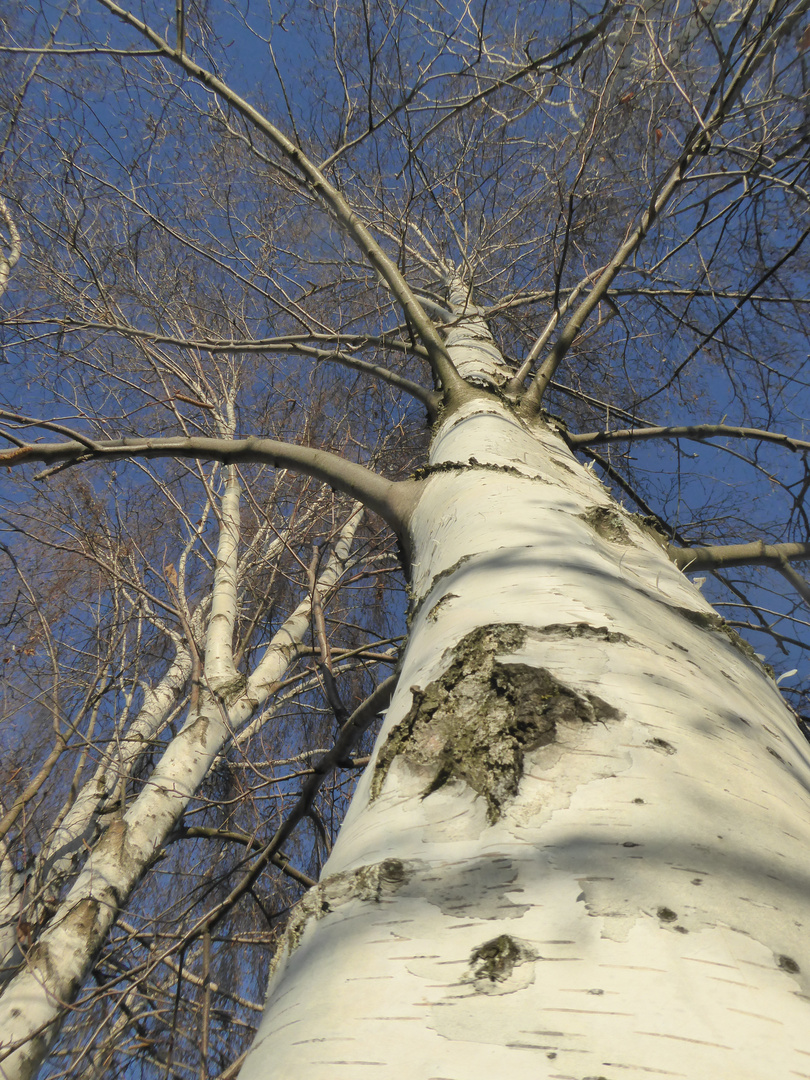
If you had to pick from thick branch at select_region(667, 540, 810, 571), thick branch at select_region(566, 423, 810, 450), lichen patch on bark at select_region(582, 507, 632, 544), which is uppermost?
thick branch at select_region(566, 423, 810, 450)

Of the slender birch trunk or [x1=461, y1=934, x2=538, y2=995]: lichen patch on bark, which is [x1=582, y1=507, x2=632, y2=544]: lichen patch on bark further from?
[x1=461, y1=934, x2=538, y2=995]: lichen patch on bark

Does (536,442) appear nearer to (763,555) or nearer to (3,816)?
(763,555)

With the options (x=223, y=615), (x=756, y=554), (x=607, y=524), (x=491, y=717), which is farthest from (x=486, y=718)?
(x=223, y=615)

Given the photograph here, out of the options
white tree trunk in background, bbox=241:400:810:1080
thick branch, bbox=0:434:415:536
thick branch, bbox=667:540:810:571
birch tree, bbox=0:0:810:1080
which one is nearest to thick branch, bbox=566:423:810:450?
birch tree, bbox=0:0:810:1080

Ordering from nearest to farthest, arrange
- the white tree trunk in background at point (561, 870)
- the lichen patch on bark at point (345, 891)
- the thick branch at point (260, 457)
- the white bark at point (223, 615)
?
the white tree trunk in background at point (561, 870)
the lichen patch on bark at point (345, 891)
the thick branch at point (260, 457)
the white bark at point (223, 615)

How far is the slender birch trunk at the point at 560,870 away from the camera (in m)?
0.38

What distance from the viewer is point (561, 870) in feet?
1.59

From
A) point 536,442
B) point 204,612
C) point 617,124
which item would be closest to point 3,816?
point 204,612

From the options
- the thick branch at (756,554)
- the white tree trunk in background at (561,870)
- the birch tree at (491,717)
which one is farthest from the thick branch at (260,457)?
the thick branch at (756,554)

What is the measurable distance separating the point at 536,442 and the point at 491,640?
40.8 inches

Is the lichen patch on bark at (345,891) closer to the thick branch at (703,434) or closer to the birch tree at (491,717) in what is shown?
the birch tree at (491,717)

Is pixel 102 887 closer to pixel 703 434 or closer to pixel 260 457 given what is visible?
pixel 260 457

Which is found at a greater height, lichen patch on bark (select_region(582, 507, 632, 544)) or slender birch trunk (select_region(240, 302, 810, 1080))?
lichen patch on bark (select_region(582, 507, 632, 544))

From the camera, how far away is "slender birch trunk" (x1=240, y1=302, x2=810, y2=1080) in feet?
1.24
